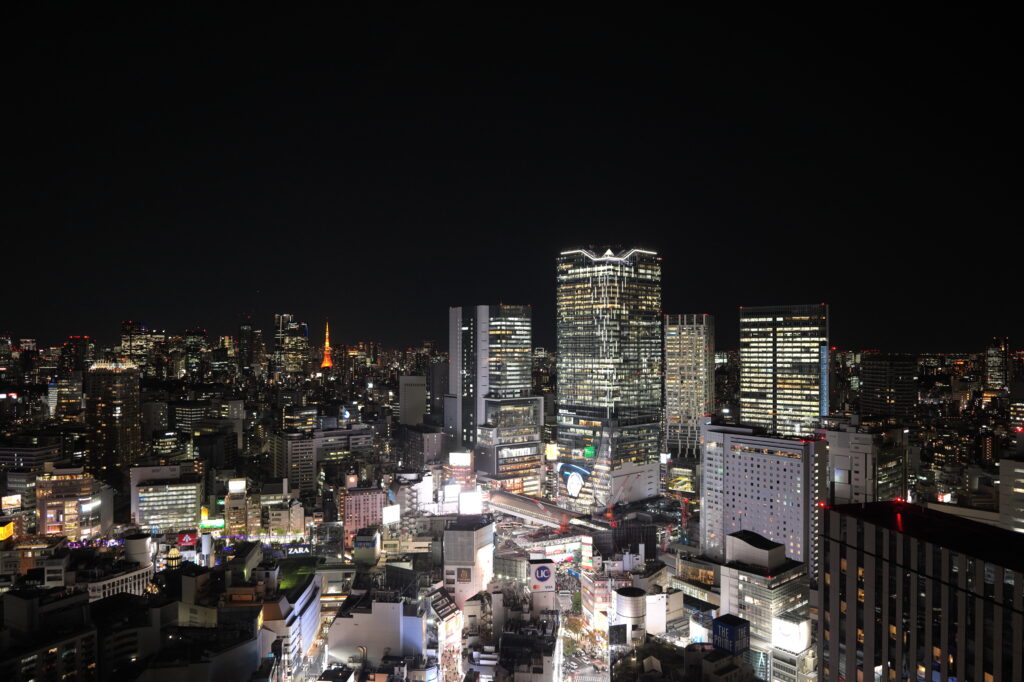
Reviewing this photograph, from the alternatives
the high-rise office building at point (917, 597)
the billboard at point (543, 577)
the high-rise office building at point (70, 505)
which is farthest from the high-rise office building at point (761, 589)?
the high-rise office building at point (70, 505)

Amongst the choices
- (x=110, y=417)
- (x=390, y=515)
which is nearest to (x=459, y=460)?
(x=390, y=515)

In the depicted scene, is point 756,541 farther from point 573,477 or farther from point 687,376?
point 687,376

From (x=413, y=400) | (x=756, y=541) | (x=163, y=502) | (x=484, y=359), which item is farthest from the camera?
(x=413, y=400)

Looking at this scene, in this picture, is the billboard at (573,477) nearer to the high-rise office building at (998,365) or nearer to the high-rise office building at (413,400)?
the high-rise office building at (413,400)

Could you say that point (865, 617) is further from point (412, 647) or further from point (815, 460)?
point (815, 460)

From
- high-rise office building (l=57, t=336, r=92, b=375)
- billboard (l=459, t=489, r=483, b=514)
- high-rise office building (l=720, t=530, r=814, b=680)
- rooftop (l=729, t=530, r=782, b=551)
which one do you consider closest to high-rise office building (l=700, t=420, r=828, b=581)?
high-rise office building (l=720, t=530, r=814, b=680)

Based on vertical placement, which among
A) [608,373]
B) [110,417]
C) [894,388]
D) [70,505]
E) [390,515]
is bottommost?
[390,515]

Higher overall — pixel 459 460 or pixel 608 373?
pixel 608 373

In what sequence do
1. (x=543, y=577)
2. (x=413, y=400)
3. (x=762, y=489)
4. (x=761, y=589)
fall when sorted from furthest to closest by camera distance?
(x=413, y=400) → (x=762, y=489) → (x=543, y=577) → (x=761, y=589)

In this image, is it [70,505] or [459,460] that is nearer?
[70,505]
